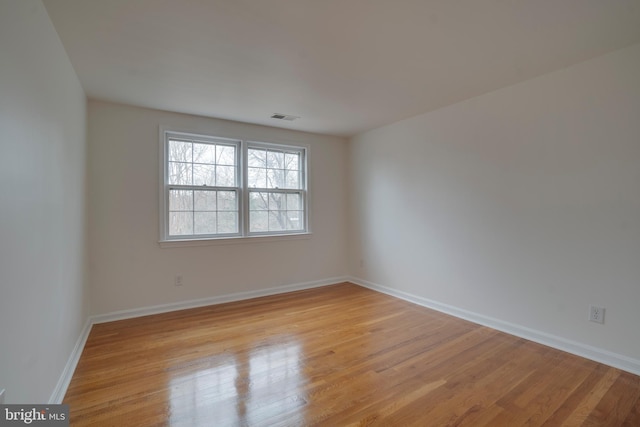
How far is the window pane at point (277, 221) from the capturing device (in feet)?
14.3

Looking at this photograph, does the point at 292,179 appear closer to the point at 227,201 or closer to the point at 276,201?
the point at 276,201

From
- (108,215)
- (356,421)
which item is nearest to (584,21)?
(356,421)

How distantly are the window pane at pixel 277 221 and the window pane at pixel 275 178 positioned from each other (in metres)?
0.40

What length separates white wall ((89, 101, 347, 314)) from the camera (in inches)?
126

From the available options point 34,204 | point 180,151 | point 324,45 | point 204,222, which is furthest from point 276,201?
point 34,204

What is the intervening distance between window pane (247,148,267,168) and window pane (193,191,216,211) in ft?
2.22

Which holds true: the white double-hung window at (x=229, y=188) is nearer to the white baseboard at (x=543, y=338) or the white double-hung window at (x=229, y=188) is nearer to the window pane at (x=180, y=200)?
the window pane at (x=180, y=200)

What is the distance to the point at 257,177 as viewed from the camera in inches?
166

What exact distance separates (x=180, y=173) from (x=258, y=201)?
105 cm

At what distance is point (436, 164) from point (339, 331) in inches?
86.5

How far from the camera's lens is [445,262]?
347 cm

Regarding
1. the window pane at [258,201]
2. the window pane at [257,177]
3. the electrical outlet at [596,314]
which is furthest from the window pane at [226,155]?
the electrical outlet at [596,314]

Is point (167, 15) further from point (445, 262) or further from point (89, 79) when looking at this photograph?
point (445, 262)

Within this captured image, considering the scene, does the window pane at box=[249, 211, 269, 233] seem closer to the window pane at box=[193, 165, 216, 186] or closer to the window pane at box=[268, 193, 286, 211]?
the window pane at box=[268, 193, 286, 211]
